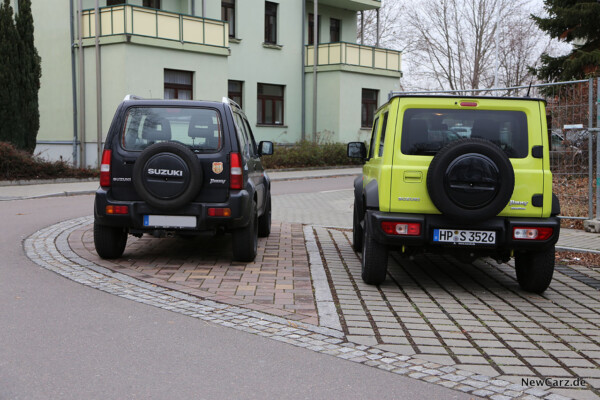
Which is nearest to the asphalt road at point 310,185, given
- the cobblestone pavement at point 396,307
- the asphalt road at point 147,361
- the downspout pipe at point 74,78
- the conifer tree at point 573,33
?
the downspout pipe at point 74,78

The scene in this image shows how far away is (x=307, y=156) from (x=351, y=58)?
642 cm

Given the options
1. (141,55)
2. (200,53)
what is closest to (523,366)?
(141,55)

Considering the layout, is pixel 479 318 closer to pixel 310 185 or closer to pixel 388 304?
pixel 388 304

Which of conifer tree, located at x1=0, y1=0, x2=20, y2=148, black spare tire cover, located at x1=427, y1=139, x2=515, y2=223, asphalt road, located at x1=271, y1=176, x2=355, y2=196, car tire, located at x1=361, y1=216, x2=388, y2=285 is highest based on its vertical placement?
conifer tree, located at x1=0, y1=0, x2=20, y2=148

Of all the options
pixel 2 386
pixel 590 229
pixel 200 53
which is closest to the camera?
pixel 2 386

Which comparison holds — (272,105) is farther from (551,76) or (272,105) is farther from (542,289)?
(542,289)

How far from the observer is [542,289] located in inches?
269

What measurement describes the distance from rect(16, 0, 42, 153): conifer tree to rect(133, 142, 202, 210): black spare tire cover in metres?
15.4

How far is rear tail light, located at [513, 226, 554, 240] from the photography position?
21.3 ft

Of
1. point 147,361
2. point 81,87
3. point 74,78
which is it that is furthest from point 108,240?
point 74,78

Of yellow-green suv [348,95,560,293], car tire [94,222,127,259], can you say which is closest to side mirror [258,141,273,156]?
car tire [94,222,127,259]

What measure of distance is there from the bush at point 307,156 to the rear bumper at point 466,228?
20.6 metres

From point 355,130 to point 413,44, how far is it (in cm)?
2360

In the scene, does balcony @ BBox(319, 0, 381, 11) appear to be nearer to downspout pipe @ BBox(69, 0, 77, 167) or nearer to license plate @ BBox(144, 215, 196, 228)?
downspout pipe @ BBox(69, 0, 77, 167)
